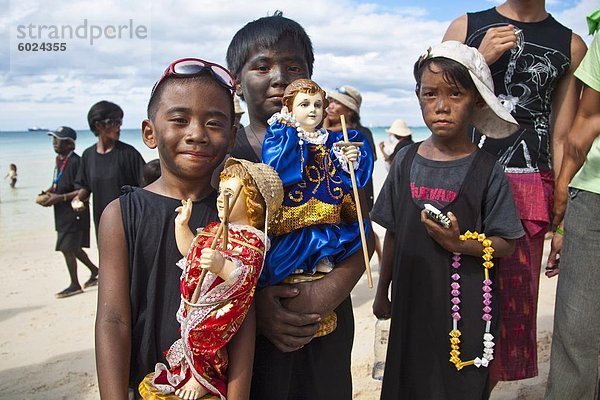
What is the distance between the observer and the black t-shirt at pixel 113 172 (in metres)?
5.80

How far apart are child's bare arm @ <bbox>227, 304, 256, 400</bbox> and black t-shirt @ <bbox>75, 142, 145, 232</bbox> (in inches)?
178

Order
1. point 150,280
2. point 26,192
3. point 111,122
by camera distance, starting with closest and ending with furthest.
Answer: point 150,280
point 111,122
point 26,192

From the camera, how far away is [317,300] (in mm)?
1739

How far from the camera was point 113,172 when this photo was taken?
19.0ft

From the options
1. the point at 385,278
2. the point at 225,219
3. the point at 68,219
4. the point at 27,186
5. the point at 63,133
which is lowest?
the point at 27,186

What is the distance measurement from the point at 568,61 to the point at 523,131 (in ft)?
1.35

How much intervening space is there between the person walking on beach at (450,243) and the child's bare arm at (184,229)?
43.5 inches

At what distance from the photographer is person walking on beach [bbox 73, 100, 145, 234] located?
5.81 m

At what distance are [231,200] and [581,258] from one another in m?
1.91

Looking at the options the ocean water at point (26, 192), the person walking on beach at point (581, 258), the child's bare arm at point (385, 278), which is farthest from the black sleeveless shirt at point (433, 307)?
the ocean water at point (26, 192)

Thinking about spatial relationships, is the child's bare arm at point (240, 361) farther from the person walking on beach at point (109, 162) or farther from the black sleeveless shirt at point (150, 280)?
the person walking on beach at point (109, 162)

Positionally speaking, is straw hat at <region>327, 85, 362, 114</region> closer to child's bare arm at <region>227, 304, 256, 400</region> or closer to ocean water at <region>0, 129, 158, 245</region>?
ocean water at <region>0, 129, 158, 245</region>

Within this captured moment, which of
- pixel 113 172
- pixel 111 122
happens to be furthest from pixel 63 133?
pixel 113 172

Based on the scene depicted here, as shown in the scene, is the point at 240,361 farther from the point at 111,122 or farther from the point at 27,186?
the point at 27,186
